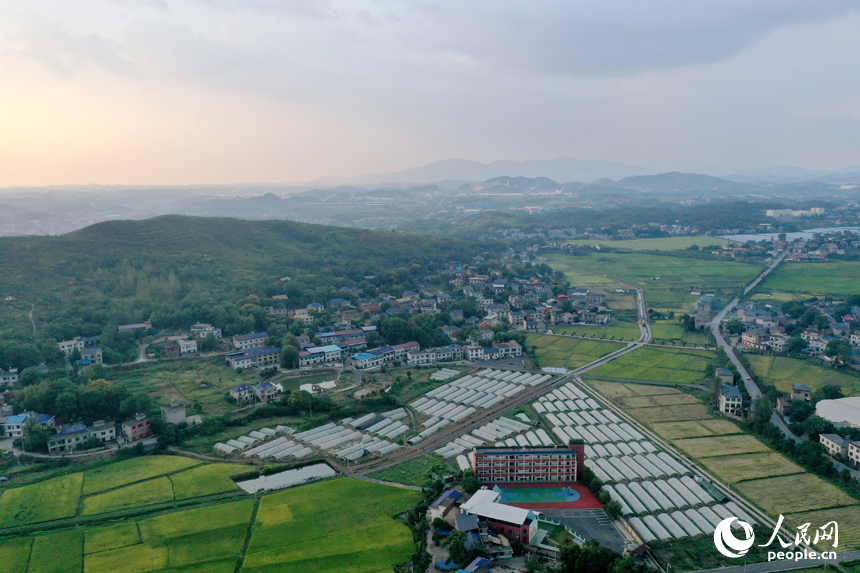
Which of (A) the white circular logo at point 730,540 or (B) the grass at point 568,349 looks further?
(B) the grass at point 568,349

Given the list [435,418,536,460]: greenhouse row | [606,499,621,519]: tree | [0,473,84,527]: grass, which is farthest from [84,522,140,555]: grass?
[606,499,621,519]: tree

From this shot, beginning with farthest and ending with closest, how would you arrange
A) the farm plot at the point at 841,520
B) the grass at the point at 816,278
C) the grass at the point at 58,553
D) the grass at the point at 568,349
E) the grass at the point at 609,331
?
the grass at the point at 816,278 → the grass at the point at 609,331 → the grass at the point at 568,349 → the farm plot at the point at 841,520 → the grass at the point at 58,553

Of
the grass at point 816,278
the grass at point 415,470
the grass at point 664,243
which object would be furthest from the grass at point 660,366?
the grass at point 664,243

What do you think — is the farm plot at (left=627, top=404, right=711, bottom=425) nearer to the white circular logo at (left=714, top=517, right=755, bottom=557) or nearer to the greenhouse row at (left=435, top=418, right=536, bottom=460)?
the greenhouse row at (left=435, top=418, right=536, bottom=460)

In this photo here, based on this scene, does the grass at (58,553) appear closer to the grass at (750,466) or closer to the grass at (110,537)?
the grass at (110,537)

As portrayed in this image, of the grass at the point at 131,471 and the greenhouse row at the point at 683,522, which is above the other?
the grass at the point at 131,471

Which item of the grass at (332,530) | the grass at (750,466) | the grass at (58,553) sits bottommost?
the grass at (750,466)

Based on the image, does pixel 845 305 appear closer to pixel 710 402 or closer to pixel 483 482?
pixel 710 402
